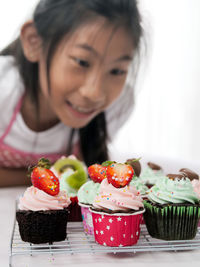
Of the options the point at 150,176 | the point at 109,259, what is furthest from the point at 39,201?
the point at 150,176

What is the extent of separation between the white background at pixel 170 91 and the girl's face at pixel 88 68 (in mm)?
1546

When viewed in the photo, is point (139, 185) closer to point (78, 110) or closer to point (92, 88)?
point (92, 88)

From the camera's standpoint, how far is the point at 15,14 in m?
3.52

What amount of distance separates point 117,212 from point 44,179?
11.4 inches

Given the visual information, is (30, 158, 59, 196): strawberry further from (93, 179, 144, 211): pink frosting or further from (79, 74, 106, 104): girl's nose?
(79, 74, 106, 104): girl's nose

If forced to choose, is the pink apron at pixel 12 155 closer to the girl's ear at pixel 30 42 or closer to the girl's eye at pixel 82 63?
the girl's ear at pixel 30 42

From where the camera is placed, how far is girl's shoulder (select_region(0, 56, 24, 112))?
2.67 metres

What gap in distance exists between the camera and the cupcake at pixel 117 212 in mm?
1354

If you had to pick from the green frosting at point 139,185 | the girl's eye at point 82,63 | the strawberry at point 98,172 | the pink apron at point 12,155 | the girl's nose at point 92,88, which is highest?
the girl's eye at point 82,63

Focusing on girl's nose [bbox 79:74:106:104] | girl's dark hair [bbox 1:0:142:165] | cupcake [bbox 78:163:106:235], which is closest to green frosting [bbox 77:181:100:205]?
cupcake [bbox 78:163:106:235]

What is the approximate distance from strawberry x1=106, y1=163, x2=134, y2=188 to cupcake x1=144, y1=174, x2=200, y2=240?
0.18 metres

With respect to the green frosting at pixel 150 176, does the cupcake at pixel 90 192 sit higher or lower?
higher

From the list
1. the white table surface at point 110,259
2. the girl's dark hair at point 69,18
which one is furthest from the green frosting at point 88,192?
the girl's dark hair at point 69,18

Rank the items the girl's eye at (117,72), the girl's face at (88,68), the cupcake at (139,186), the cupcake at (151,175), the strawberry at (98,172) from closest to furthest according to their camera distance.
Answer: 1. the strawberry at (98,172)
2. the cupcake at (139,186)
3. the cupcake at (151,175)
4. the girl's face at (88,68)
5. the girl's eye at (117,72)
